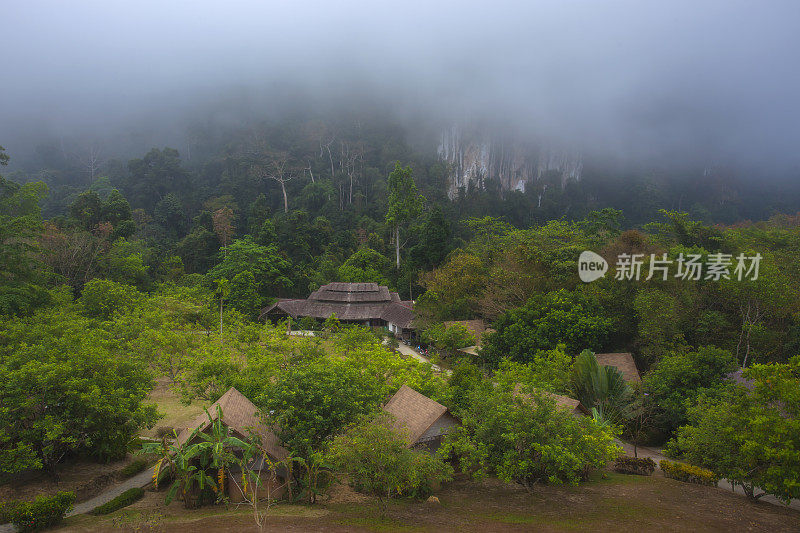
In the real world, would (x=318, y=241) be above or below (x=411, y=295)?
above

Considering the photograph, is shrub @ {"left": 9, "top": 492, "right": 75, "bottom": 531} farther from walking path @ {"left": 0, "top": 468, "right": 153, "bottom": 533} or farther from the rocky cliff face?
the rocky cliff face

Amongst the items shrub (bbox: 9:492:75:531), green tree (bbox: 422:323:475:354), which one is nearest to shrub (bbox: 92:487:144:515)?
shrub (bbox: 9:492:75:531)

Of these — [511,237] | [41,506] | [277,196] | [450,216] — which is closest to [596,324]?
[511,237]

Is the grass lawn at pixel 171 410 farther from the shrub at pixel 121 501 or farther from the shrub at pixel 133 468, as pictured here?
the shrub at pixel 121 501

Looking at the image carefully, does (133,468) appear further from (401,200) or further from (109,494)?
(401,200)

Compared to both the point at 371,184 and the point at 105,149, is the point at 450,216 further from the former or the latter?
the point at 105,149

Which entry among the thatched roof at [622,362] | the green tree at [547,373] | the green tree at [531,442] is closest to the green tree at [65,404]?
the green tree at [531,442]
